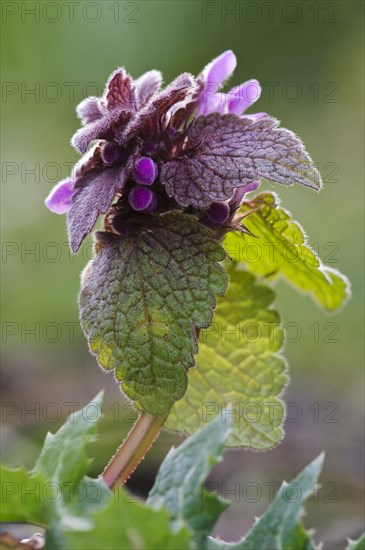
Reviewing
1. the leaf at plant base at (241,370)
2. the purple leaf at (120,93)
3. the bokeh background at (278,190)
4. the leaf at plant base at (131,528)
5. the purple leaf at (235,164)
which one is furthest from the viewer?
the bokeh background at (278,190)

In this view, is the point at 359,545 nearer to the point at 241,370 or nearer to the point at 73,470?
the point at 73,470

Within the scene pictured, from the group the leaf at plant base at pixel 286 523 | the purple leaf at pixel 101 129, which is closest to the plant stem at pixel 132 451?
the leaf at plant base at pixel 286 523

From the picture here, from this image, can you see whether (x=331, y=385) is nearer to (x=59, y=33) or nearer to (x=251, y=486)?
(x=251, y=486)

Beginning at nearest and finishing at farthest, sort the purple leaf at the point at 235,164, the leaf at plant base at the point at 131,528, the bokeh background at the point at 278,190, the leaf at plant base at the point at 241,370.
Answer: the leaf at plant base at the point at 131,528 → the purple leaf at the point at 235,164 → the leaf at plant base at the point at 241,370 → the bokeh background at the point at 278,190

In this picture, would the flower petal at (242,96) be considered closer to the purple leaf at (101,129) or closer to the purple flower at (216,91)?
the purple flower at (216,91)

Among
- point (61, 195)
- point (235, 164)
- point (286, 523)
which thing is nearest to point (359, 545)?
point (286, 523)

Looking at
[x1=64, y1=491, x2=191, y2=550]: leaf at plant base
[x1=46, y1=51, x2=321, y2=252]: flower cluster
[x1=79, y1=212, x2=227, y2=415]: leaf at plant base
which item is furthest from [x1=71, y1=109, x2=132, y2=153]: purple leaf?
[x1=64, y1=491, x2=191, y2=550]: leaf at plant base
